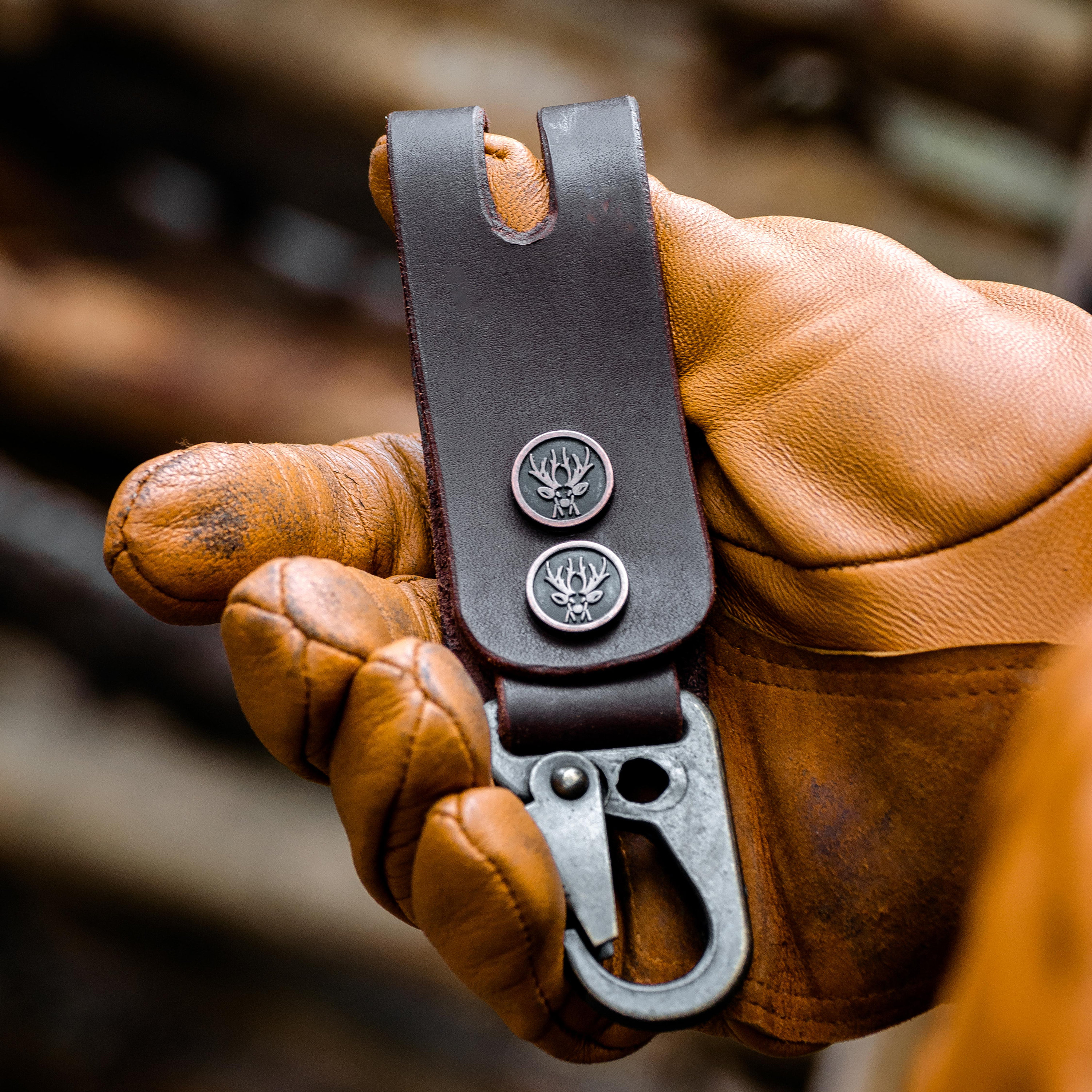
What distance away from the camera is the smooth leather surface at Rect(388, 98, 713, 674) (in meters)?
0.64

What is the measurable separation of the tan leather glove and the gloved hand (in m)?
0.25

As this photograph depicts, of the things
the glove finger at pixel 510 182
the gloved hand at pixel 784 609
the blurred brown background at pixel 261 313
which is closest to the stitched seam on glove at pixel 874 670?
the gloved hand at pixel 784 609

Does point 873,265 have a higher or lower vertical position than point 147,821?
higher

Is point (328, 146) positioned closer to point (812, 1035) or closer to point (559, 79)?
point (559, 79)

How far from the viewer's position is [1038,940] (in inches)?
→ 11.6

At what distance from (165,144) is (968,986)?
2.07 m

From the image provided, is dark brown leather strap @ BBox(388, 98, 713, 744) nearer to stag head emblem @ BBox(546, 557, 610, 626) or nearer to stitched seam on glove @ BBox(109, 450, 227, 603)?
stag head emblem @ BBox(546, 557, 610, 626)

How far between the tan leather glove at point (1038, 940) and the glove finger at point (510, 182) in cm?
50

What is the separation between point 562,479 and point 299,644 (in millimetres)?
232

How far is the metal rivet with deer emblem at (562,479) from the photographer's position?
2.12 feet

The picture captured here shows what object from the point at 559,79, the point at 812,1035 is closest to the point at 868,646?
the point at 812,1035

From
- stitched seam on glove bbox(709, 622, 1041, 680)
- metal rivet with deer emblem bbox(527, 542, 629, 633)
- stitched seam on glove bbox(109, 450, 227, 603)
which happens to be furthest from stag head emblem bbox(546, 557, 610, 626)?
stitched seam on glove bbox(109, 450, 227, 603)

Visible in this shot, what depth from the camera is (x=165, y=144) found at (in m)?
1.89

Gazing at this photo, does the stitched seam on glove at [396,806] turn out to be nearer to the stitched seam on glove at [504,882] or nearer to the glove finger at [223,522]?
the stitched seam on glove at [504,882]
